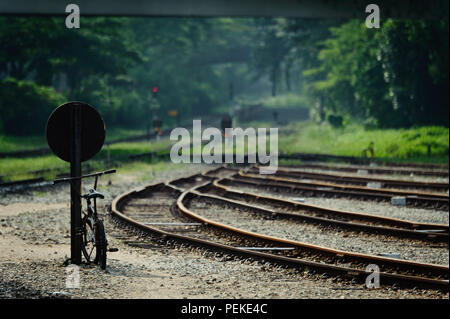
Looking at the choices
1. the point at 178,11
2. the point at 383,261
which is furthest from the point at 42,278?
the point at 178,11

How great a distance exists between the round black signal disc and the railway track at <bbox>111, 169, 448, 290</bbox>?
2.93 meters

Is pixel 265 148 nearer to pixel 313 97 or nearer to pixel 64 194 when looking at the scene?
pixel 64 194

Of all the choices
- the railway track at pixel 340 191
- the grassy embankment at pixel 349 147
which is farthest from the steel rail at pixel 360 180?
the grassy embankment at pixel 349 147

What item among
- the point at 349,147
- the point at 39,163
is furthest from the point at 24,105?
the point at 349,147

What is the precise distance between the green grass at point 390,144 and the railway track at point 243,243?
1419cm

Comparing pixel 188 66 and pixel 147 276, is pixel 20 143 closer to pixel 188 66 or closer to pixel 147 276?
pixel 147 276

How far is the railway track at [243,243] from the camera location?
28.1ft

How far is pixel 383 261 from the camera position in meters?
9.04

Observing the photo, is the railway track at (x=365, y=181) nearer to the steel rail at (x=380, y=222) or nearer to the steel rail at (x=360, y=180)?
the steel rail at (x=360, y=180)

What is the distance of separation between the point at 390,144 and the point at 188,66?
127ft

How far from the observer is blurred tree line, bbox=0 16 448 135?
33062 millimetres

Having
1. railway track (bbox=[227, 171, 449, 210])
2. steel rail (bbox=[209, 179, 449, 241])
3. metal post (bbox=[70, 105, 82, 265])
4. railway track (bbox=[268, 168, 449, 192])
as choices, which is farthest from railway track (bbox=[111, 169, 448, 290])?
railway track (bbox=[268, 168, 449, 192])
